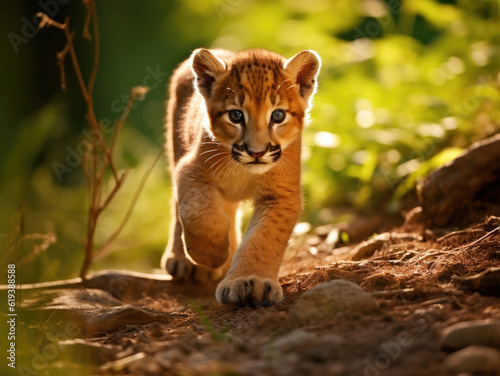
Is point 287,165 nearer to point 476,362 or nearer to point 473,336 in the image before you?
point 473,336

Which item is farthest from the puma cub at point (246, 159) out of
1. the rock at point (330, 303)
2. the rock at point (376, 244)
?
the rock at point (330, 303)

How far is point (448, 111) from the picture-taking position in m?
6.48

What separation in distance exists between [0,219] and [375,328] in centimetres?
315

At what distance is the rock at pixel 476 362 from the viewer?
2078 mm

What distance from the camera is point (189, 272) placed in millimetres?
5055

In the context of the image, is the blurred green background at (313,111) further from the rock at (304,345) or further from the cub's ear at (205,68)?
the rock at (304,345)

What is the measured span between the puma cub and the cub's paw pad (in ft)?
2.04

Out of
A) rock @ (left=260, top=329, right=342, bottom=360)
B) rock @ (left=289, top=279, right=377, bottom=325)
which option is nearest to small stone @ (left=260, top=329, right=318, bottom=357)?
rock @ (left=260, top=329, right=342, bottom=360)

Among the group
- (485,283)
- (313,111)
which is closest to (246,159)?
(485,283)

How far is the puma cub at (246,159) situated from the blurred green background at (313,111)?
1.21 meters

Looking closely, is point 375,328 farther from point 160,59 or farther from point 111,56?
point 111,56

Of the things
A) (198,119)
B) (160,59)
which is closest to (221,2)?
(160,59)

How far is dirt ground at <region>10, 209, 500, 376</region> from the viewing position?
7.61 ft

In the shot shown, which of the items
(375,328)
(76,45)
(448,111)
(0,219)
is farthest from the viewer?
(76,45)
